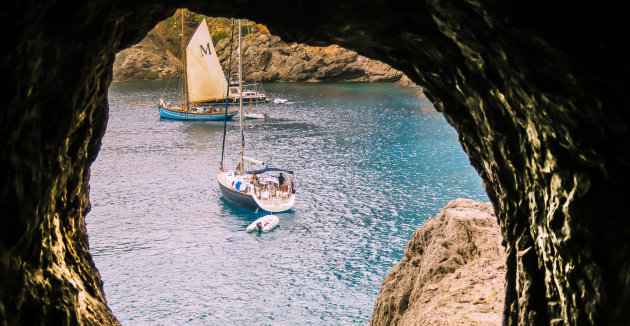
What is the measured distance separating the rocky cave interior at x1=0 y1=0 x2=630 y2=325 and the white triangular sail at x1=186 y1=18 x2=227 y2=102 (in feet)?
234

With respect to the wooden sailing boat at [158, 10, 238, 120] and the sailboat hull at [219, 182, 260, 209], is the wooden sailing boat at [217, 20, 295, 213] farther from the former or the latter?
the wooden sailing boat at [158, 10, 238, 120]

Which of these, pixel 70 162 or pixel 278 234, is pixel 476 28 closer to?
pixel 70 162

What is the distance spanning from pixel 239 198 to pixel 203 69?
44193 mm

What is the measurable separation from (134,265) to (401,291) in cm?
2393

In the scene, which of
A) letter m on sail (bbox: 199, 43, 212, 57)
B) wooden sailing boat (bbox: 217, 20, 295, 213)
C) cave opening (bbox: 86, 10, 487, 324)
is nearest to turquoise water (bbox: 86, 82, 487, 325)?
cave opening (bbox: 86, 10, 487, 324)

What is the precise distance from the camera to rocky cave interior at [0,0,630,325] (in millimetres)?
5508

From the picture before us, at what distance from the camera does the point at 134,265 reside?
3566 centimetres

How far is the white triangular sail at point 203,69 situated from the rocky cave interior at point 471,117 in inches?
2808

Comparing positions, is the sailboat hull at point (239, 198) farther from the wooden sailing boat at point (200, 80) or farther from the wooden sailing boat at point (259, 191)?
the wooden sailing boat at point (200, 80)

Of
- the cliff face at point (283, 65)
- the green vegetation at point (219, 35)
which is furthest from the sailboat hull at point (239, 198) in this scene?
the green vegetation at point (219, 35)

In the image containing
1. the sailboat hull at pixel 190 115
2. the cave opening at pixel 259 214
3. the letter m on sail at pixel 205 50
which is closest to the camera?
the cave opening at pixel 259 214

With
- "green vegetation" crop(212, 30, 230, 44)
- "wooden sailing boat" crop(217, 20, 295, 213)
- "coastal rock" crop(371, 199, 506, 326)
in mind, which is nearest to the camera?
"coastal rock" crop(371, 199, 506, 326)

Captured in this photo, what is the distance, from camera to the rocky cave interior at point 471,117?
5.51 m

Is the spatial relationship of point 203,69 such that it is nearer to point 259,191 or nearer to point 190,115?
point 190,115
